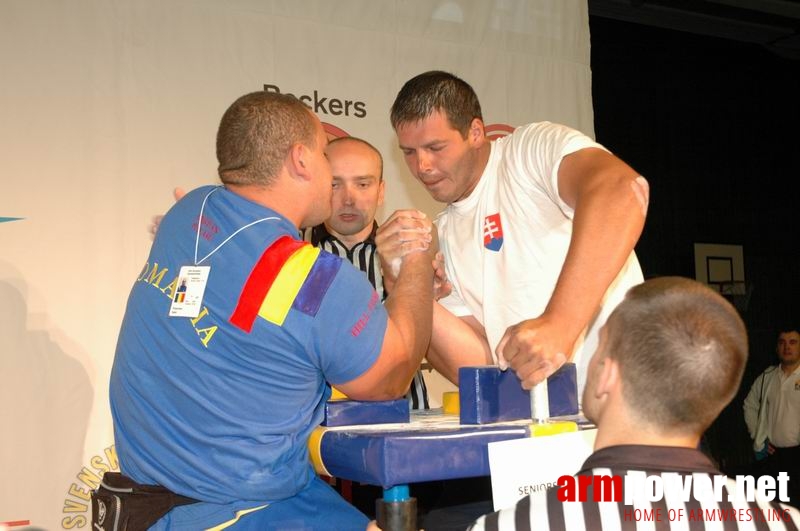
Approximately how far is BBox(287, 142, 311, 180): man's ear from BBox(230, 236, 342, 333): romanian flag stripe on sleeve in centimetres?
26

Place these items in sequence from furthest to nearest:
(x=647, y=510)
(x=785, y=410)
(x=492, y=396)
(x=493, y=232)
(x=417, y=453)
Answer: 1. (x=785, y=410)
2. (x=493, y=232)
3. (x=492, y=396)
4. (x=417, y=453)
5. (x=647, y=510)

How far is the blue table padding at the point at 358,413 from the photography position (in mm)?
1669

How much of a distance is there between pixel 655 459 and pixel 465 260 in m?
1.30

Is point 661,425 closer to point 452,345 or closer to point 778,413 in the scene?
point 452,345

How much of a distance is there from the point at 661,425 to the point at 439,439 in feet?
1.21

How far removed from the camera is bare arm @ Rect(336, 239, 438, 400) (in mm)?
1641

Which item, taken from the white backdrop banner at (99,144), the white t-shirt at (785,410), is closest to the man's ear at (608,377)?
the white backdrop banner at (99,144)

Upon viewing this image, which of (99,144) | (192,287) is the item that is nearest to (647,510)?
(192,287)

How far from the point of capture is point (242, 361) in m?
1.56

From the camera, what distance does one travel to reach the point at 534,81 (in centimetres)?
434

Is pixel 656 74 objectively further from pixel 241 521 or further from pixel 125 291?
pixel 241 521

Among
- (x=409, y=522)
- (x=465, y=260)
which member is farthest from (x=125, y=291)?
(x=409, y=522)

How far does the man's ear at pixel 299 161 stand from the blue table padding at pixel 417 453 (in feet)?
2.08

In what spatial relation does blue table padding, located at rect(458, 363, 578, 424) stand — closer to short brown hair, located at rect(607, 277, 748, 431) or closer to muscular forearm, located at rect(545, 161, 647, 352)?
muscular forearm, located at rect(545, 161, 647, 352)
